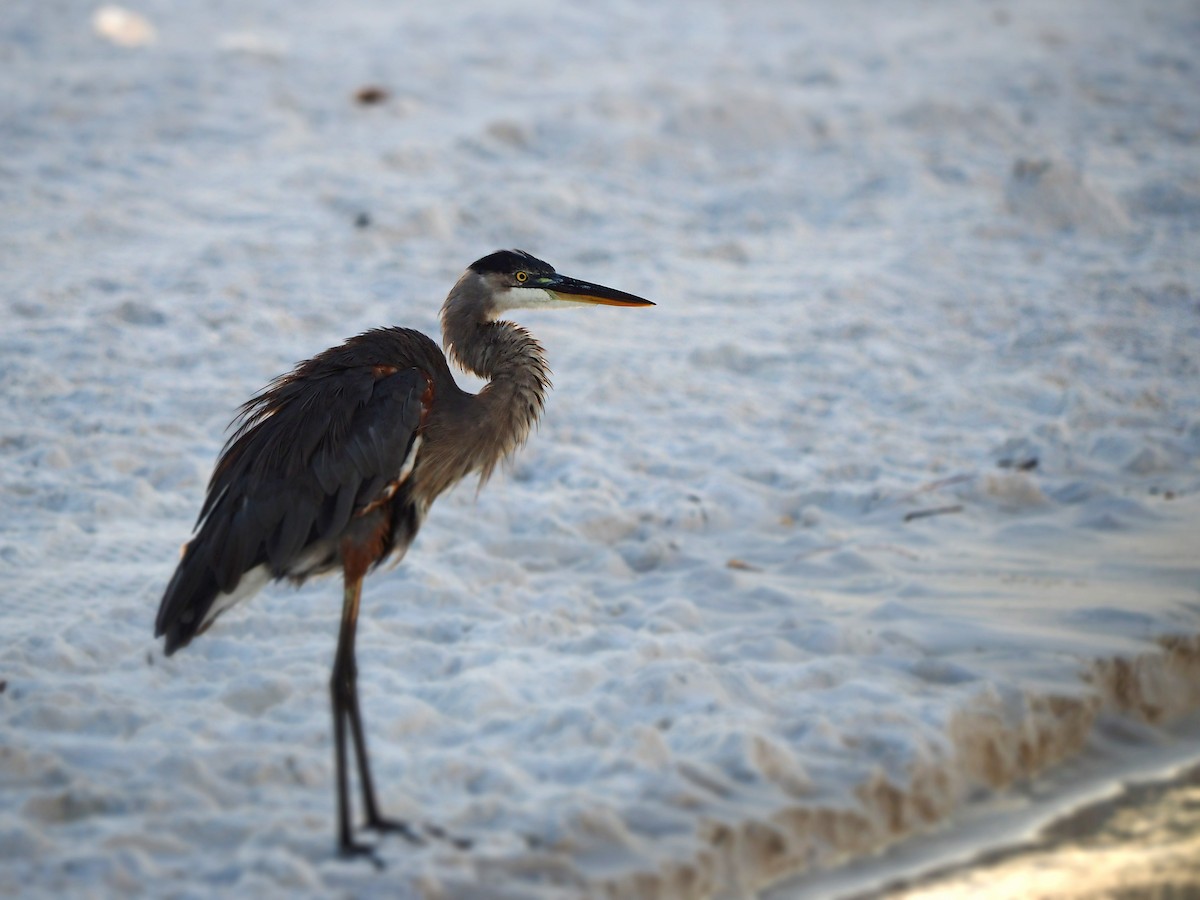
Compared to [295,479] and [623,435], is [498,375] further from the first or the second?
[623,435]

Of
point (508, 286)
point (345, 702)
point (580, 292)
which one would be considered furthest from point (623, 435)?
point (345, 702)

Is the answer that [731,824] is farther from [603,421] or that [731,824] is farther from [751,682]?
[603,421]

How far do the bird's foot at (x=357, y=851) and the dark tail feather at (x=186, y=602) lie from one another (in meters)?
0.85

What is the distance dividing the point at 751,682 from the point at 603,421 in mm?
2493

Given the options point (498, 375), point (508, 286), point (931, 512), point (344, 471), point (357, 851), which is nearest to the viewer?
point (357, 851)

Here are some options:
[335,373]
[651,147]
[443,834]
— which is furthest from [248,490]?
[651,147]

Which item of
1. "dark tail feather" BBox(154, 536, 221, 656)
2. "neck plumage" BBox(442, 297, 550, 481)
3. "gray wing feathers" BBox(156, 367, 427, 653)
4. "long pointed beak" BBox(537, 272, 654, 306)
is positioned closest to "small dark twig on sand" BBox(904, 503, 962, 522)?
"long pointed beak" BBox(537, 272, 654, 306)

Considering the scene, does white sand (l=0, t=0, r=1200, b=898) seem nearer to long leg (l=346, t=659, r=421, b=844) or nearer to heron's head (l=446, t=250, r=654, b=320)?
long leg (l=346, t=659, r=421, b=844)

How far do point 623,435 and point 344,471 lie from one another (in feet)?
8.28

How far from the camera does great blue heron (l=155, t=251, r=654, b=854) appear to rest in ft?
14.0

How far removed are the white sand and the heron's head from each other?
1068 millimetres

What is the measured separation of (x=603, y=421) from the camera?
22.6ft

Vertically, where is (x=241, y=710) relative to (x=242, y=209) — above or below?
below

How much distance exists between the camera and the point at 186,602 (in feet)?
13.9
